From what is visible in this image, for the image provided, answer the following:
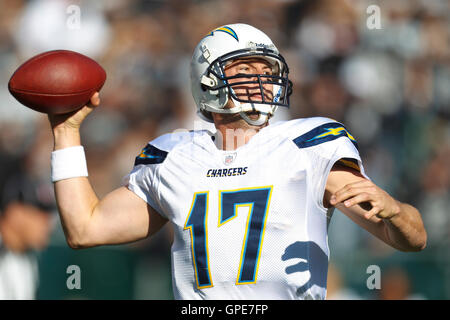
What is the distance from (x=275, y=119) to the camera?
14.3 feet

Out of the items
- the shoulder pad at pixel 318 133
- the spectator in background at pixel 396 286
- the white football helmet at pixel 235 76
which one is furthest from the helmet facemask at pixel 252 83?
the spectator in background at pixel 396 286

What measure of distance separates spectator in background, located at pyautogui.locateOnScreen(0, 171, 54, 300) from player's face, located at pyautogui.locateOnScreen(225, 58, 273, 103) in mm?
2346

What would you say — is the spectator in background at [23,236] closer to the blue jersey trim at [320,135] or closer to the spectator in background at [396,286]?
the spectator in background at [396,286]

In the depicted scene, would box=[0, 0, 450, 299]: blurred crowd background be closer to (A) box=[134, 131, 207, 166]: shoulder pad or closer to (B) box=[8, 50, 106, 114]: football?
(A) box=[134, 131, 207, 166]: shoulder pad

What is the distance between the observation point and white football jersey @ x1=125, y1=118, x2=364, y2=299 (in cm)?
207

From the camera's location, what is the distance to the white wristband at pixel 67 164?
2340 mm

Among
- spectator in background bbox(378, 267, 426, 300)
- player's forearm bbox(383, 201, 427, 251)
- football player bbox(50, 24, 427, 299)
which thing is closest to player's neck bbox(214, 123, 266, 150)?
football player bbox(50, 24, 427, 299)

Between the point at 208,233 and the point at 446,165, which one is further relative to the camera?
the point at 446,165

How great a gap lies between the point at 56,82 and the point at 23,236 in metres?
2.24

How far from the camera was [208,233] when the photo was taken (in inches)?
84.2

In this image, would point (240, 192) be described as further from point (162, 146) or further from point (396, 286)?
point (396, 286)
